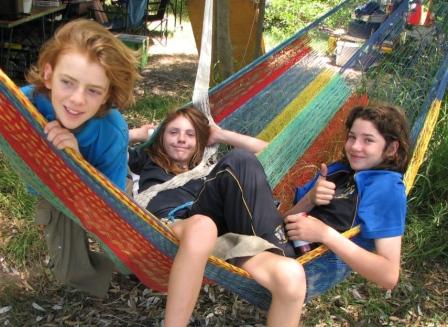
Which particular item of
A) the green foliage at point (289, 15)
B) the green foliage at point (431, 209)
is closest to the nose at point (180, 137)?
the green foliage at point (431, 209)

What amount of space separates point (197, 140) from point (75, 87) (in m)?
0.90

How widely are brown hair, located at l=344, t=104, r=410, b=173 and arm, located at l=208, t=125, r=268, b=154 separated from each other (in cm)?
52

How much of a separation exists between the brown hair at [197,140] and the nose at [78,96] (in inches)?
32.2

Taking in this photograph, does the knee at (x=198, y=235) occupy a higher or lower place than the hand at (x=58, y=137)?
lower

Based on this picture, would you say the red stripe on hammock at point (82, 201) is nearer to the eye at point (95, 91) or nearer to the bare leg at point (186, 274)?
the bare leg at point (186, 274)

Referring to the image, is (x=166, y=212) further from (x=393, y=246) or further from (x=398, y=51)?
(x=398, y=51)

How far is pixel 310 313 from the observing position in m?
2.04

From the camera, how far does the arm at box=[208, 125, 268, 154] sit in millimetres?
2225

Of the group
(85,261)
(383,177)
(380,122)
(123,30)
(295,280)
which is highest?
(380,122)

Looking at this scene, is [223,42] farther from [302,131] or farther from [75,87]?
[75,87]

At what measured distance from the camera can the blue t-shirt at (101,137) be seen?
1489 millimetres

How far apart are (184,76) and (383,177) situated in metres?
3.53

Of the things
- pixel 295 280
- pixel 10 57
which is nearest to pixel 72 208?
pixel 295 280

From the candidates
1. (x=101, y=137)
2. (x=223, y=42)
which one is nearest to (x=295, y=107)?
(x=101, y=137)
